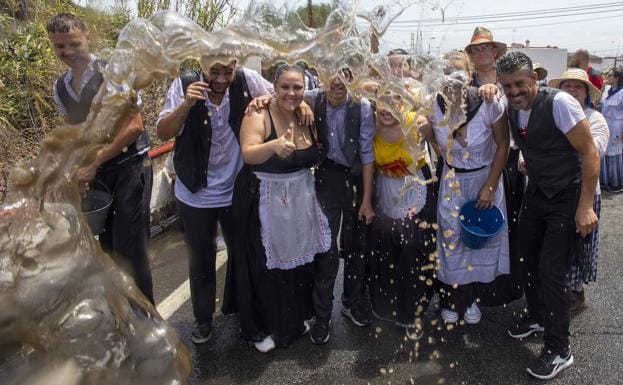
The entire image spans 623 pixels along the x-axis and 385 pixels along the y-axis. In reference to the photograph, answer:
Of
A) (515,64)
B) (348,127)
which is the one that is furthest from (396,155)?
(515,64)

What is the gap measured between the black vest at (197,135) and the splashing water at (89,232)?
0.39 m

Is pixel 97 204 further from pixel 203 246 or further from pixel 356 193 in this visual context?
pixel 356 193

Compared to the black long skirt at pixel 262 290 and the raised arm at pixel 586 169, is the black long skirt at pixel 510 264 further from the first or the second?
the black long skirt at pixel 262 290

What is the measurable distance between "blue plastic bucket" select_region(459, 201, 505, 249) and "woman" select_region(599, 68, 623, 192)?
4.50m

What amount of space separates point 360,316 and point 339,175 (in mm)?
1059

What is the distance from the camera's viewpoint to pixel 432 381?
2955 mm

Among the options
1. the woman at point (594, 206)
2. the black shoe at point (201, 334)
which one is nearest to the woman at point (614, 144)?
the woman at point (594, 206)

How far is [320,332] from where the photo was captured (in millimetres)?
3359

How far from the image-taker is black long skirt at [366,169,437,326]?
11.1 ft

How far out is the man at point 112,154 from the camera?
2973 millimetres

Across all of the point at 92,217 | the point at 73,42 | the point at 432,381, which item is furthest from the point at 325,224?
the point at 73,42

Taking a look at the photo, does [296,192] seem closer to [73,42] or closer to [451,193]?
[451,193]

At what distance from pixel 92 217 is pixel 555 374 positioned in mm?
2898

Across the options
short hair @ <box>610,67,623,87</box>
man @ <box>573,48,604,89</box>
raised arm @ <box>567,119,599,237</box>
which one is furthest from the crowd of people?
short hair @ <box>610,67,623,87</box>
